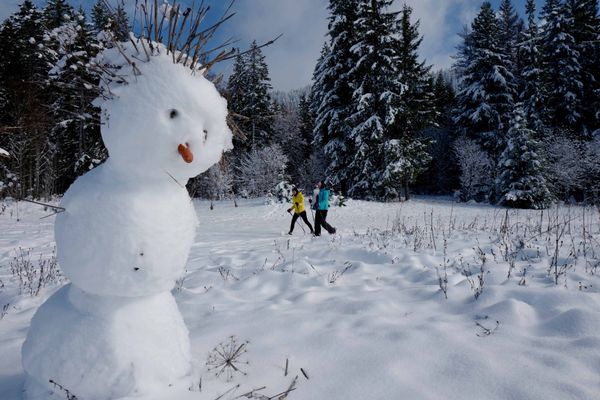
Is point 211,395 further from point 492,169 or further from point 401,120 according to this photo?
point 492,169

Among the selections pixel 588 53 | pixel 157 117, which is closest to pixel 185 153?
pixel 157 117

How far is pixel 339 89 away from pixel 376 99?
3.04 m

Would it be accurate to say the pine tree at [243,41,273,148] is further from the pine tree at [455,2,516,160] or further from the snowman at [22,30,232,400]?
the snowman at [22,30,232,400]

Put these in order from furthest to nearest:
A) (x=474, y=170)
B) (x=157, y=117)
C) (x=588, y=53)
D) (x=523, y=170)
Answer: (x=474, y=170) < (x=588, y=53) < (x=523, y=170) < (x=157, y=117)

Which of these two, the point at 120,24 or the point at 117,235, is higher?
the point at 120,24

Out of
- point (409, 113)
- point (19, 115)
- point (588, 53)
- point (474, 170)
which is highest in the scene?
point (588, 53)

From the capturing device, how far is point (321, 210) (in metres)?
9.23

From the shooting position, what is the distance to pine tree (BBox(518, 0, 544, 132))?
23312mm

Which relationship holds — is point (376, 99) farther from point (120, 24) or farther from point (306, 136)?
point (120, 24)

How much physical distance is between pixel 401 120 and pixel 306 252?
18.6 meters

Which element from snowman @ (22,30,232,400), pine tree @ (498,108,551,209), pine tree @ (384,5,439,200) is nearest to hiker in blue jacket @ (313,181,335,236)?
snowman @ (22,30,232,400)

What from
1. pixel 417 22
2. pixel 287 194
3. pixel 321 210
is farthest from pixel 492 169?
pixel 321 210

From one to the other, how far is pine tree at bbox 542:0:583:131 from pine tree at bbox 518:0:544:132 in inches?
23.8

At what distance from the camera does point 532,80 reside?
77.6 feet
